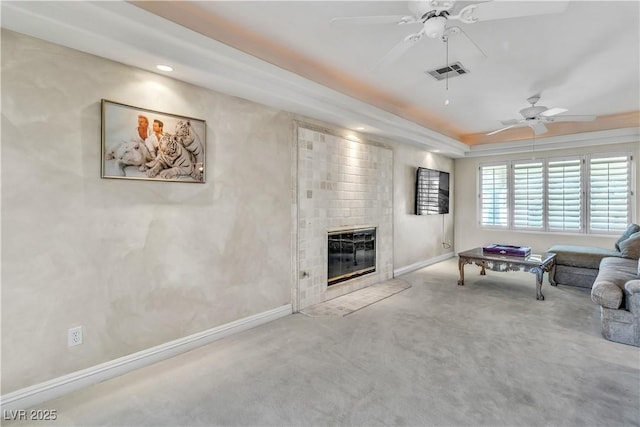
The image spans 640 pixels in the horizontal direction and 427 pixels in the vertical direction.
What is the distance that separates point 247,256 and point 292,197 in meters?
0.87

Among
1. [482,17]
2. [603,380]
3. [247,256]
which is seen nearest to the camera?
[482,17]

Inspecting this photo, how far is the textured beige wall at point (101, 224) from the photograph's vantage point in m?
1.90

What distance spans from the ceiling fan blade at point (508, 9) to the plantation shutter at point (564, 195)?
5.08 metres

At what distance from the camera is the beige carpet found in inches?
141

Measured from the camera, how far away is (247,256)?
312 cm

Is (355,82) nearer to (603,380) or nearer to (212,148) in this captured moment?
(212,148)

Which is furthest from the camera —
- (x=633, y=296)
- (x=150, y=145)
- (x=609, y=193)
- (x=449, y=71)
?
(x=609, y=193)

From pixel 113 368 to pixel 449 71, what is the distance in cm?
413

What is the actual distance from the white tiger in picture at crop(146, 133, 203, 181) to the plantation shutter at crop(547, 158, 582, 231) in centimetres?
639

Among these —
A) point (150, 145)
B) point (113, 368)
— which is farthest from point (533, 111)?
point (113, 368)

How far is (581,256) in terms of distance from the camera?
178 inches

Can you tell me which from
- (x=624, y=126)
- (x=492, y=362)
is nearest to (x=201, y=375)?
(x=492, y=362)

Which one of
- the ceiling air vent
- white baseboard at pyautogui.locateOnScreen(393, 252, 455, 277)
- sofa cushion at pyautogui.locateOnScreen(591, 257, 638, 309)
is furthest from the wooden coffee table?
the ceiling air vent

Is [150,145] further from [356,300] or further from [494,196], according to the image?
[494,196]
